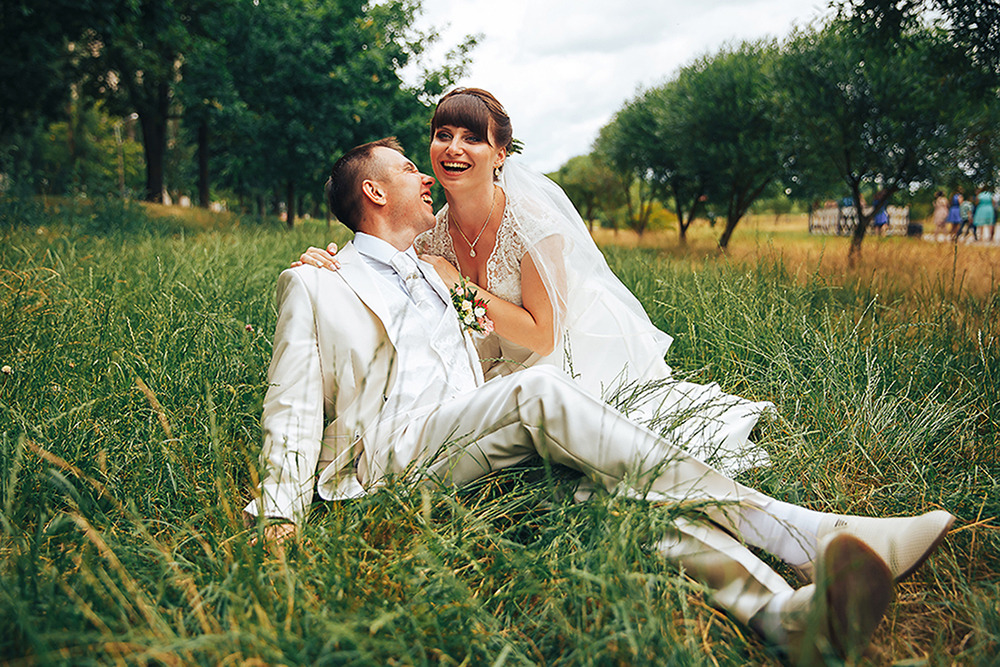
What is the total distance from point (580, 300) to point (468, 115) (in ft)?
4.04

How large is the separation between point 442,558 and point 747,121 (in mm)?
16058

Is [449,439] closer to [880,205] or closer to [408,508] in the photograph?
[408,508]

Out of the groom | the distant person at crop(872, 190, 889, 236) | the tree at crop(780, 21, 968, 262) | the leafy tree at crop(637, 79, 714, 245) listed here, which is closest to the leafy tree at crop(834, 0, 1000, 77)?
the tree at crop(780, 21, 968, 262)

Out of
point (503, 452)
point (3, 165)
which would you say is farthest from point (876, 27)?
point (3, 165)

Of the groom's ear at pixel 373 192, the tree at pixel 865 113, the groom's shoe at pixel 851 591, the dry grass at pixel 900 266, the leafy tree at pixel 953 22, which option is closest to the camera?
the groom's shoe at pixel 851 591

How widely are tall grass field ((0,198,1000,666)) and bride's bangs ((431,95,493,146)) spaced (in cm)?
164

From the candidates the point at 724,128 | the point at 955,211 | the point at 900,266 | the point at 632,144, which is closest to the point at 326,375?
the point at 900,266

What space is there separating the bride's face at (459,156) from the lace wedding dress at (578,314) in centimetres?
29

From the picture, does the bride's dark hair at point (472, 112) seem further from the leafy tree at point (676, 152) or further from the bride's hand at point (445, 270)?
the leafy tree at point (676, 152)

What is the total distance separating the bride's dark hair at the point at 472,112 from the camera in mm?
3145

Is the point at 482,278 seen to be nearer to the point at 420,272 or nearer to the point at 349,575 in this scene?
the point at 420,272

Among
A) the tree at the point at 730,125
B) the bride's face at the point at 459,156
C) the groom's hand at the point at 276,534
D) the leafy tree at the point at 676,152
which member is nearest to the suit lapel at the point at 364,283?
the groom's hand at the point at 276,534

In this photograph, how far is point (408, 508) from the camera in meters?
2.00

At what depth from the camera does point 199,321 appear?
12.8 feet
